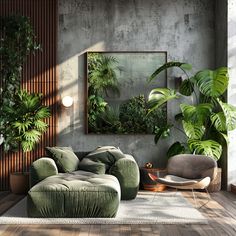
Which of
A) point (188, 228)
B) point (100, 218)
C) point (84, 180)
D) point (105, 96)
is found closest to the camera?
point (188, 228)

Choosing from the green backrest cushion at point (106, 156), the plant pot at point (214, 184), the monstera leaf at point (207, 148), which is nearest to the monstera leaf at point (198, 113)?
the monstera leaf at point (207, 148)

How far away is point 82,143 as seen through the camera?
7691 mm

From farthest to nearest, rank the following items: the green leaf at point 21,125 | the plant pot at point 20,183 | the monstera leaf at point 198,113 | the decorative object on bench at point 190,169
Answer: the green leaf at point 21,125, the plant pot at point 20,183, the monstera leaf at point 198,113, the decorative object on bench at point 190,169

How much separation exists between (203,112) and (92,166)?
1.82m

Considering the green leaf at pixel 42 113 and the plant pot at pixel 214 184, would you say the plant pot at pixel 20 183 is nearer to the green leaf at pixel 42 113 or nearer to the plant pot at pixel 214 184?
the green leaf at pixel 42 113

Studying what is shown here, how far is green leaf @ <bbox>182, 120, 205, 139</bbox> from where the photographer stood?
6.91 m

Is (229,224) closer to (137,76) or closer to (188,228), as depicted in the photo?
(188,228)

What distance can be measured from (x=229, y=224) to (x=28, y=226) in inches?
83.3

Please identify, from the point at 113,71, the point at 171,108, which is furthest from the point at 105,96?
the point at 171,108

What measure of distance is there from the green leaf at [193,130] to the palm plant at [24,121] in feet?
7.25

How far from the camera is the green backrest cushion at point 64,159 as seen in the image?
6.34m

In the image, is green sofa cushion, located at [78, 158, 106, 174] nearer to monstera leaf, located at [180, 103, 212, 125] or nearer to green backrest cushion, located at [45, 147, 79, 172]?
green backrest cushion, located at [45, 147, 79, 172]

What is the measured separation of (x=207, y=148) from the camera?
666 centimetres

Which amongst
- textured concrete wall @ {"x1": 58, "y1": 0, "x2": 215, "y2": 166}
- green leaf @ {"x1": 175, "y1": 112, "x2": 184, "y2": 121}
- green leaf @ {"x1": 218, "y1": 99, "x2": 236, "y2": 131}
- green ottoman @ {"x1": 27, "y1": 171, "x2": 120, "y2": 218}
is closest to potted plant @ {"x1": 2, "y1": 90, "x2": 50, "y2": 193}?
textured concrete wall @ {"x1": 58, "y1": 0, "x2": 215, "y2": 166}
